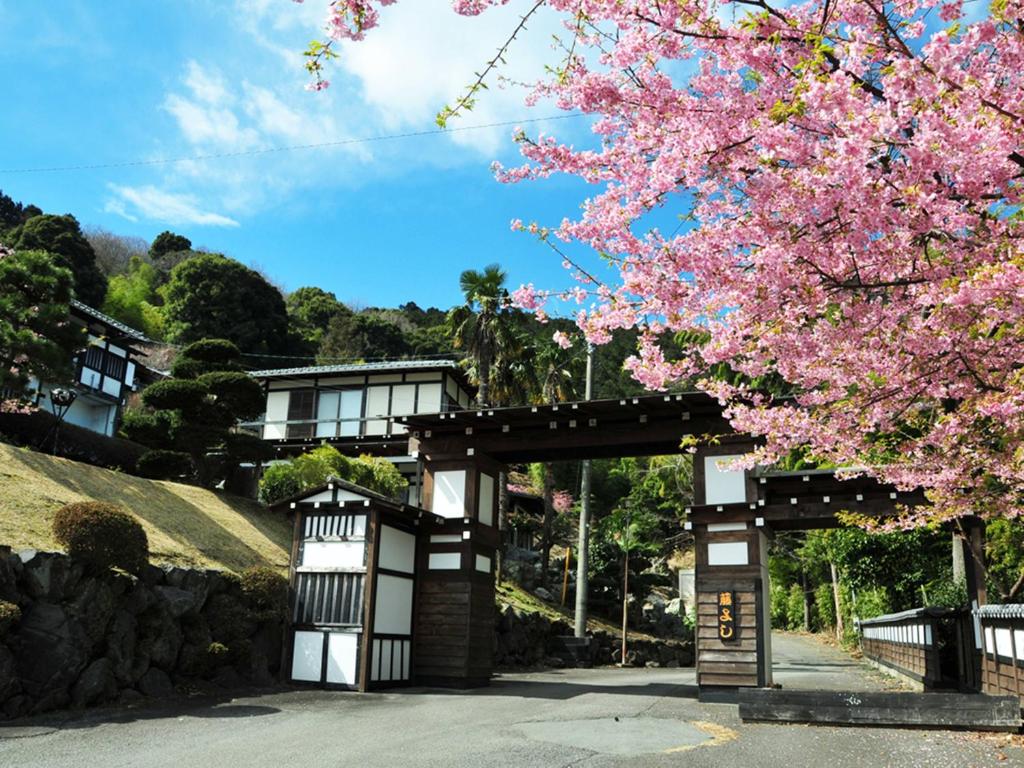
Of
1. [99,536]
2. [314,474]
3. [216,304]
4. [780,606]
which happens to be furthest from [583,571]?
[216,304]

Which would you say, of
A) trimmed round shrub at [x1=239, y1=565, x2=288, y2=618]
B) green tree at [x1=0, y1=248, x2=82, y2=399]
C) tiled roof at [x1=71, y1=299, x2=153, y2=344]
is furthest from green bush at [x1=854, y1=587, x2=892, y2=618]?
tiled roof at [x1=71, y1=299, x2=153, y2=344]

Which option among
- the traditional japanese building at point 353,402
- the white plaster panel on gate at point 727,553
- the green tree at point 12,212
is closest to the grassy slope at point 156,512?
the traditional japanese building at point 353,402

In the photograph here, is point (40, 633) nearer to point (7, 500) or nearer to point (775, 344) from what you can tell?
point (7, 500)

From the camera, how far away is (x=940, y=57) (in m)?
4.55

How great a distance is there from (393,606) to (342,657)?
1.56 metres

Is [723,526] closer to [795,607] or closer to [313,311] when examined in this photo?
[795,607]

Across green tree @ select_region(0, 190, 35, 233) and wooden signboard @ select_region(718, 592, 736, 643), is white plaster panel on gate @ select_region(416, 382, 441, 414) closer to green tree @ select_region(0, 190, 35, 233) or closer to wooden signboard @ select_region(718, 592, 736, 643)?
wooden signboard @ select_region(718, 592, 736, 643)

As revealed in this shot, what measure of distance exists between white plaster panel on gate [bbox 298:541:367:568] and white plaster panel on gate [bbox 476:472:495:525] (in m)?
2.86

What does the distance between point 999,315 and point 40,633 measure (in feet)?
37.8

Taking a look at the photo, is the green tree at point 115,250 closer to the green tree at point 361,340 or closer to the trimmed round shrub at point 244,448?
the green tree at point 361,340

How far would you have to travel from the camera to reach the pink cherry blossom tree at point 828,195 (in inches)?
184

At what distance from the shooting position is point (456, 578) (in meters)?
17.1

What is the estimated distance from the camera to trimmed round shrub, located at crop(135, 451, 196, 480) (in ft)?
70.7

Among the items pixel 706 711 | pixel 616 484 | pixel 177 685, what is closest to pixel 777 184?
pixel 706 711
